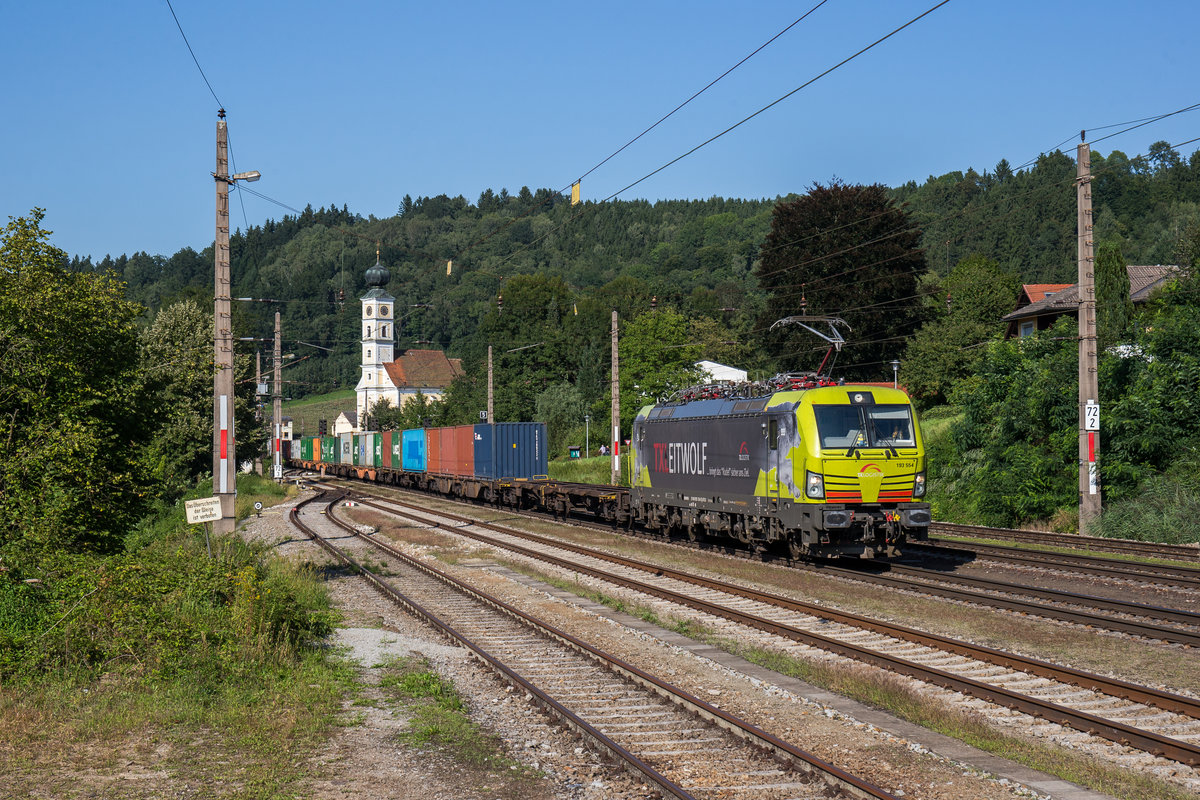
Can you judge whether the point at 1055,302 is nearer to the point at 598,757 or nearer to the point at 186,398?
the point at 186,398

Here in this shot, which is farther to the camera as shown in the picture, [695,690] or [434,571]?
[434,571]

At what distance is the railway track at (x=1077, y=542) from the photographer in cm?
2048

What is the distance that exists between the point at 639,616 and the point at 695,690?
4992 millimetres

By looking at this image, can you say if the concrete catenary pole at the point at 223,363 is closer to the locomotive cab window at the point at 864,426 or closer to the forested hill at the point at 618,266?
the locomotive cab window at the point at 864,426

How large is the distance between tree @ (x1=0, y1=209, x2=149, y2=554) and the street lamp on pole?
60.0 inches

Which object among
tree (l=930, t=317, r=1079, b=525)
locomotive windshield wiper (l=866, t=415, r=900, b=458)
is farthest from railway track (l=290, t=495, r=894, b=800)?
tree (l=930, t=317, r=1079, b=525)

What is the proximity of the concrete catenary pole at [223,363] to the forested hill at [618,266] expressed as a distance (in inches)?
1258

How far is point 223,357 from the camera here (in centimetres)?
1719

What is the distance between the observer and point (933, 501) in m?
32.4

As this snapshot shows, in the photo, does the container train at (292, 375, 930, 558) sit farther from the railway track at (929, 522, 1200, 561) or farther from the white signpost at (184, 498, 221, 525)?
the white signpost at (184, 498, 221, 525)

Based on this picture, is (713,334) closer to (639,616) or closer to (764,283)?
(764,283)

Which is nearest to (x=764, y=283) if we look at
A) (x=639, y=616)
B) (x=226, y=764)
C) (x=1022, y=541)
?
(x=1022, y=541)

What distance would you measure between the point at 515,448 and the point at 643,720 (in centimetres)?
3184

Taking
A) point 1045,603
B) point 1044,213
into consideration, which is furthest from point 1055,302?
point 1044,213
